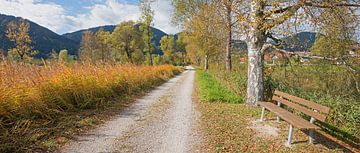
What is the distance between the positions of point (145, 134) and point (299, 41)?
5574 millimetres

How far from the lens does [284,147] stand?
15.2 feet

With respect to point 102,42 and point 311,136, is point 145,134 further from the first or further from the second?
point 102,42

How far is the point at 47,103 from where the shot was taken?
19.0 feet

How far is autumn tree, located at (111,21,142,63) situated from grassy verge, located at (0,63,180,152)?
33822 millimetres

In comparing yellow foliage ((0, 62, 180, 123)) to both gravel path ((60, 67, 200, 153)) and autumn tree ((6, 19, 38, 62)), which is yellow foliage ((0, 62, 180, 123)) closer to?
gravel path ((60, 67, 200, 153))

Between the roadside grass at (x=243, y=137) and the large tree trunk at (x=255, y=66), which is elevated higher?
the large tree trunk at (x=255, y=66)

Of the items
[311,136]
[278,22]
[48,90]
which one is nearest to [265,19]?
[278,22]

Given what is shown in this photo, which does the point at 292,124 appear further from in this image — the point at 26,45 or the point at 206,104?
the point at 26,45

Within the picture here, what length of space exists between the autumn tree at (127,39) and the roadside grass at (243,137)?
35971 mm

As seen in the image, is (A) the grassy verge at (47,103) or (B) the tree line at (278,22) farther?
(B) the tree line at (278,22)

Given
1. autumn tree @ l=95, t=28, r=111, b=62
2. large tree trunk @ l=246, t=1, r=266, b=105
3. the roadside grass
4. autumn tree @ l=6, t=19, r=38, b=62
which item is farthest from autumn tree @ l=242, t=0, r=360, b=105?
autumn tree @ l=95, t=28, r=111, b=62

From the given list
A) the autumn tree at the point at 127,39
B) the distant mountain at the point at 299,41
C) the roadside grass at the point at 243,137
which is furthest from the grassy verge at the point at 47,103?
the autumn tree at the point at 127,39

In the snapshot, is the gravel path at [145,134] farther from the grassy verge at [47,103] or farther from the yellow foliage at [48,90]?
the yellow foliage at [48,90]

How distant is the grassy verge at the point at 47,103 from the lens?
4.45 m
